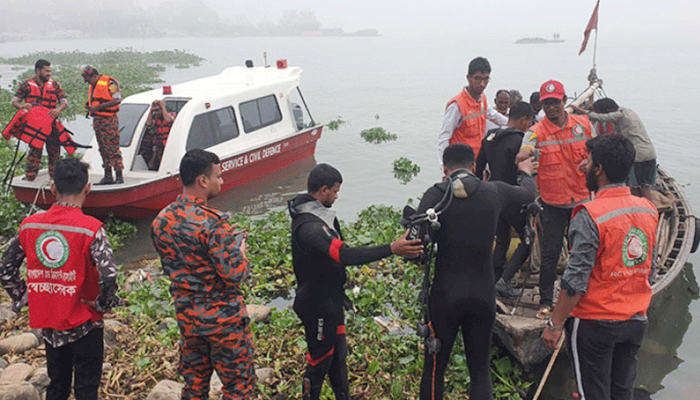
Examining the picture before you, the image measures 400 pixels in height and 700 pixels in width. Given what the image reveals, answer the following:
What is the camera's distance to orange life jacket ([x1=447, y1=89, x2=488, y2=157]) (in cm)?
690

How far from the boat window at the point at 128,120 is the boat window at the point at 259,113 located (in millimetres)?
2309

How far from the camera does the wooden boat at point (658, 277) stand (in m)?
5.78

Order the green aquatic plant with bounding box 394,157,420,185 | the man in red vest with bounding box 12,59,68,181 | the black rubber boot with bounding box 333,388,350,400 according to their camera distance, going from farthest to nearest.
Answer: the green aquatic plant with bounding box 394,157,420,185 < the man in red vest with bounding box 12,59,68,181 < the black rubber boot with bounding box 333,388,350,400

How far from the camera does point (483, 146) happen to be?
6.30 meters

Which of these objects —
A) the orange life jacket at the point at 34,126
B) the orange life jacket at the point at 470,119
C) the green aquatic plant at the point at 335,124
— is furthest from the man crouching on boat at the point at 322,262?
the green aquatic plant at the point at 335,124

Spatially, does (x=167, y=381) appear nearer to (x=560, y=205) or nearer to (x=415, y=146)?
(x=560, y=205)

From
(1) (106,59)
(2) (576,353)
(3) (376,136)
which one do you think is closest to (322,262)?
(2) (576,353)

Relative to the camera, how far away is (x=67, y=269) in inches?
158

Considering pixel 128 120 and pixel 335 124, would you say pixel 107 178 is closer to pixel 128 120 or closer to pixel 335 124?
pixel 128 120

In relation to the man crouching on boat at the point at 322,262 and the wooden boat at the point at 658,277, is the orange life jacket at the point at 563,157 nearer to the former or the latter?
the wooden boat at the point at 658,277

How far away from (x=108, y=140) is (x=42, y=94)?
1.51 metres

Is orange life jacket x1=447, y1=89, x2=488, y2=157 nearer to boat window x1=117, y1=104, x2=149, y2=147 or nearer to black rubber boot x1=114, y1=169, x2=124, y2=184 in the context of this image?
black rubber boot x1=114, y1=169, x2=124, y2=184

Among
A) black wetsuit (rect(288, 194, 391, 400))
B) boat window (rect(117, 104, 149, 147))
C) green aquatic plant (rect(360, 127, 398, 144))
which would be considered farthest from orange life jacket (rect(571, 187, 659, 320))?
green aquatic plant (rect(360, 127, 398, 144))

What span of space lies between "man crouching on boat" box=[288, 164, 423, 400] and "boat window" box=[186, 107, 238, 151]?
783 centimetres
